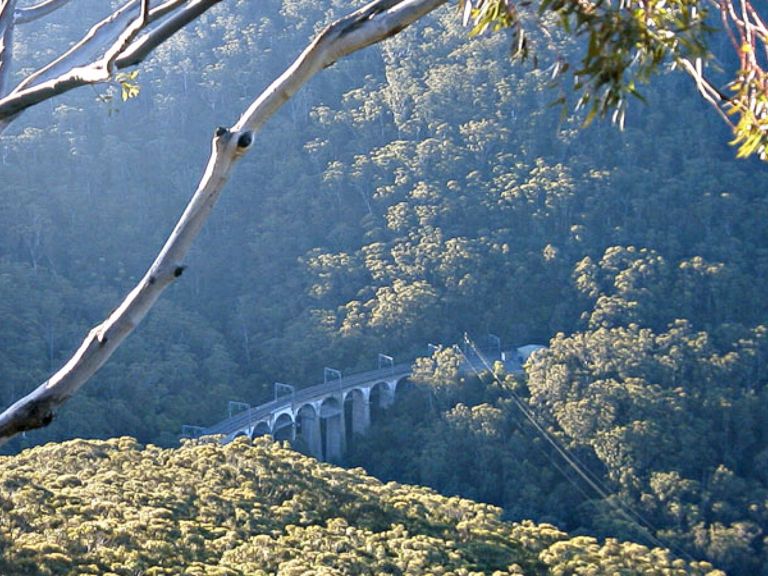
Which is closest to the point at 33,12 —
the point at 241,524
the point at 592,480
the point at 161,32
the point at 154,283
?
the point at 161,32

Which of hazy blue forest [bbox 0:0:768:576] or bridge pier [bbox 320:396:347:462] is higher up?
Answer: hazy blue forest [bbox 0:0:768:576]

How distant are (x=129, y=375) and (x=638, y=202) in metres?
14.0

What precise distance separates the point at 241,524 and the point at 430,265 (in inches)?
751

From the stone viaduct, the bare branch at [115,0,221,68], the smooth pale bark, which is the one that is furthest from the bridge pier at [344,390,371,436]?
the smooth pale bark

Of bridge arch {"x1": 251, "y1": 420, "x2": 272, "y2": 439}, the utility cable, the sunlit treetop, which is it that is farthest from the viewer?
bridge arch {"x1": 251, "y1": 420, "x2": 272, "y2": 439}

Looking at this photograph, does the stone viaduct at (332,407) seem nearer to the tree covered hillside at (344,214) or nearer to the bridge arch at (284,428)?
the bridge arch at (284,428)

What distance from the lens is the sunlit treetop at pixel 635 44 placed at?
154 inches

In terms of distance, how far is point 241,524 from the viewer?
430 inches

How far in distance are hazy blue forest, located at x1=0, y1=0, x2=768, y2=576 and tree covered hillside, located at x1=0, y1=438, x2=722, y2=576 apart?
9.02 m

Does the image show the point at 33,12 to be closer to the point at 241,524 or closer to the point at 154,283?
the point at 154,283

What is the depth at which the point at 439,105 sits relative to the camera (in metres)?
34.5

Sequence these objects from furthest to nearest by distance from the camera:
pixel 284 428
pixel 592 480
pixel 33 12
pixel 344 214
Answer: pixel 344 214, pixel 284 428, pixel 592 480, pixel 33 12

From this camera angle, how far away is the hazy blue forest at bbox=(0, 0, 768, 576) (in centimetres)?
2323

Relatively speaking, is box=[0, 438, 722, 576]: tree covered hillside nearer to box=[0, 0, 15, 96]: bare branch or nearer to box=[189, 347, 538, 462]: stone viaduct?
box=[0, 0, 15, 96]: bare branch
